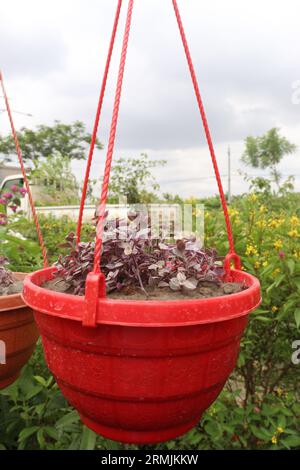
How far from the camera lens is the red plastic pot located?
2.52 feet

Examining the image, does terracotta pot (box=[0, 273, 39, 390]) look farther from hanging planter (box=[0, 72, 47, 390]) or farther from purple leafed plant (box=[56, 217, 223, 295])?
purple leafed plant (box=[56, 217, 223, 295])

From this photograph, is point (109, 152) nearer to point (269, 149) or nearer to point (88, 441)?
point (88, 441)

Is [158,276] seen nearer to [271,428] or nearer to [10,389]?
[10,389]

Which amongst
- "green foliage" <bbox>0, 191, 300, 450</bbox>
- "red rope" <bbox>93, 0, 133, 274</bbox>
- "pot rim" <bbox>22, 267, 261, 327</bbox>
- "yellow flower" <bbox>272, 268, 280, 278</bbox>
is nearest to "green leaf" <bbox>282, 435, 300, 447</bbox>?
"green foliage" <bbox>0, 191, 300, 450</bbox>

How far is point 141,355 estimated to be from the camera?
31.2 inches

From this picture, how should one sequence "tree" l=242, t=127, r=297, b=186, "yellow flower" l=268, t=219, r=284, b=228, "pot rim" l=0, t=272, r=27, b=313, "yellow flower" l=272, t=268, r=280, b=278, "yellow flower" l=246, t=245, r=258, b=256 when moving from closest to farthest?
1. "pot rim" l=0, t=272, r=27, b=313
2. "yellow flower" l=272, t=268, r=280, b=278
3. "yellow flower" l=246, t=245, r=258, b=256
4. "yellow flower" l=268, t=219, r=284, b=228
5. "tree" l=242, t=127, r=297, b=186

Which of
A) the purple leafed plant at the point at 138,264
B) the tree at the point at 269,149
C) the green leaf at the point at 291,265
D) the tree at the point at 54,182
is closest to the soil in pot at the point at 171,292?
the purple leafed plant at the point at 138,264

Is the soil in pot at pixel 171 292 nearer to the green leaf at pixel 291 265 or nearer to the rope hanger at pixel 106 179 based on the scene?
the rope hanger at pixel 106 179

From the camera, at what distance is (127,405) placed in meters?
0.85

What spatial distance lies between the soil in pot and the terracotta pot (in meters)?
0.15

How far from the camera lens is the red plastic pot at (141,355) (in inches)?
30.2

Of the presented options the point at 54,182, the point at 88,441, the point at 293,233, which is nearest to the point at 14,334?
the point at 88,441
